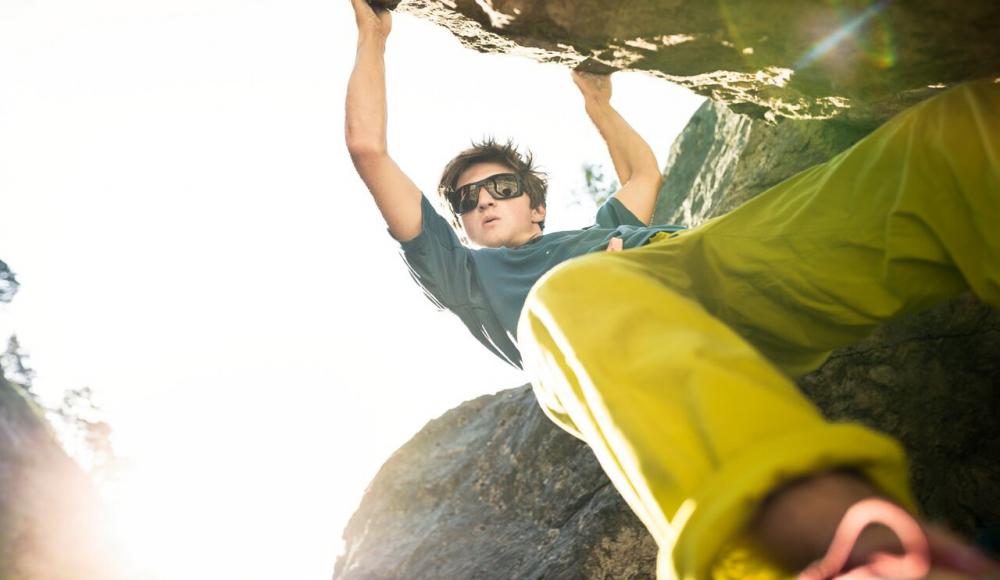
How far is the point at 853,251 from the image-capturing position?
5.60 ft

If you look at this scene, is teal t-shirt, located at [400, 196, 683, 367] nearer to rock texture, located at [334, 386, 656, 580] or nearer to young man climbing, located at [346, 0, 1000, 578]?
young man climbing, located at [346, 0, 1000, 578]

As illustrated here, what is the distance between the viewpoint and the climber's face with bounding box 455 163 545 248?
3.42m

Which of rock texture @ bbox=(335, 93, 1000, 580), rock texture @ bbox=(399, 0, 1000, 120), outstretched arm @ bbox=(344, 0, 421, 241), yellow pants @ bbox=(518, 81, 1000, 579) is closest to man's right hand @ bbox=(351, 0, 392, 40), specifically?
outstretched arm @ bbox=(344, 0, 421, 241)

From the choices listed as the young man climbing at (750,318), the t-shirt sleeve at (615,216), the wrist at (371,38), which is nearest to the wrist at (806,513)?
the young man climbing at (750,318)

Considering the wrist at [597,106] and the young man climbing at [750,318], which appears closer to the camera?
the young man climbing at [750,318]

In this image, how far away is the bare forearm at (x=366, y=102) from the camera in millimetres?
2654

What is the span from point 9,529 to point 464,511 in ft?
9.04

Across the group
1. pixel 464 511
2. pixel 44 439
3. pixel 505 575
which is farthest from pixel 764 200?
pixel 44 439

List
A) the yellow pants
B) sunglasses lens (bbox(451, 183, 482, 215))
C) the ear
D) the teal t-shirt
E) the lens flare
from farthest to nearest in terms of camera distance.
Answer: the ear → sunglasses lens (bbox(451, 183, 482, 215)) → the teal t-shirt → the lens flare → the yellow pants

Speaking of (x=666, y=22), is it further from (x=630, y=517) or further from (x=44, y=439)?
(x=44, y=439)

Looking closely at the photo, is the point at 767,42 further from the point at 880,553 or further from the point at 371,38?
Answer: the point at 880,553

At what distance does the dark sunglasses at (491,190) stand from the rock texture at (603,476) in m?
1.51

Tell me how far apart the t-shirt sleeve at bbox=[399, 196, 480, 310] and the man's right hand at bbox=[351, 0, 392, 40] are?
26.3 inches

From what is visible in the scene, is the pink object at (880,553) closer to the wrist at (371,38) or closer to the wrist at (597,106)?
the wrist at (371,38)
